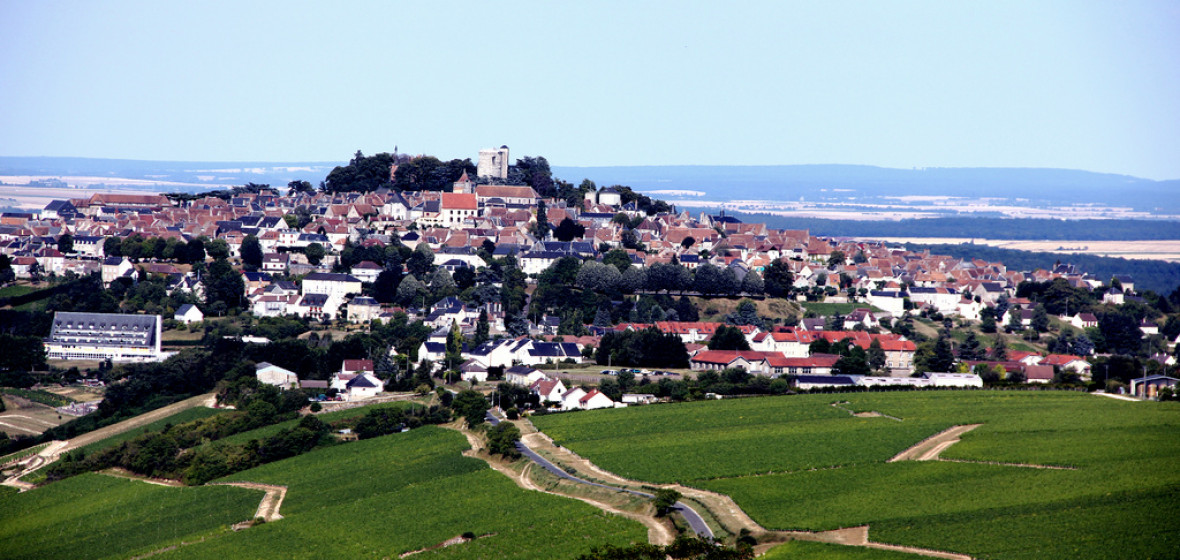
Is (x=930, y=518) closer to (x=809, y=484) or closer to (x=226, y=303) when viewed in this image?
(x=809, y=484)

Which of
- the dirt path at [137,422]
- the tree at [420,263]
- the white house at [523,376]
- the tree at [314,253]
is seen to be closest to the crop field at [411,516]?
the dirt path at [137,422]

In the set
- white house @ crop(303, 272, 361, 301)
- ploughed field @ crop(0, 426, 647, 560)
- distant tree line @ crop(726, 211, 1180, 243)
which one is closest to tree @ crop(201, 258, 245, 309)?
white house @ crop(303, 272, 361, 301)

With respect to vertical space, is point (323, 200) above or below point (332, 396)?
above

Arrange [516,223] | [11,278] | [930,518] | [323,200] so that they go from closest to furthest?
[930,518]
[11,278]
[516,223]
[323,200]

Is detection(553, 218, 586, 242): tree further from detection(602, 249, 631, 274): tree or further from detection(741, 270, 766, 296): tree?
detection(741, 270, 766, 296): tree

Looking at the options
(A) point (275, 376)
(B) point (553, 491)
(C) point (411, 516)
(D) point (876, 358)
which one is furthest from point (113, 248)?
(B) point (553, 491)

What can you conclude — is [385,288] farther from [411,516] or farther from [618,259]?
[411,516]

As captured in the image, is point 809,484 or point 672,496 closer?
point 672,496

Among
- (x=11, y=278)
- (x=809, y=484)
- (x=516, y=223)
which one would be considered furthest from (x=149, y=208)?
(x=809, y=484)
